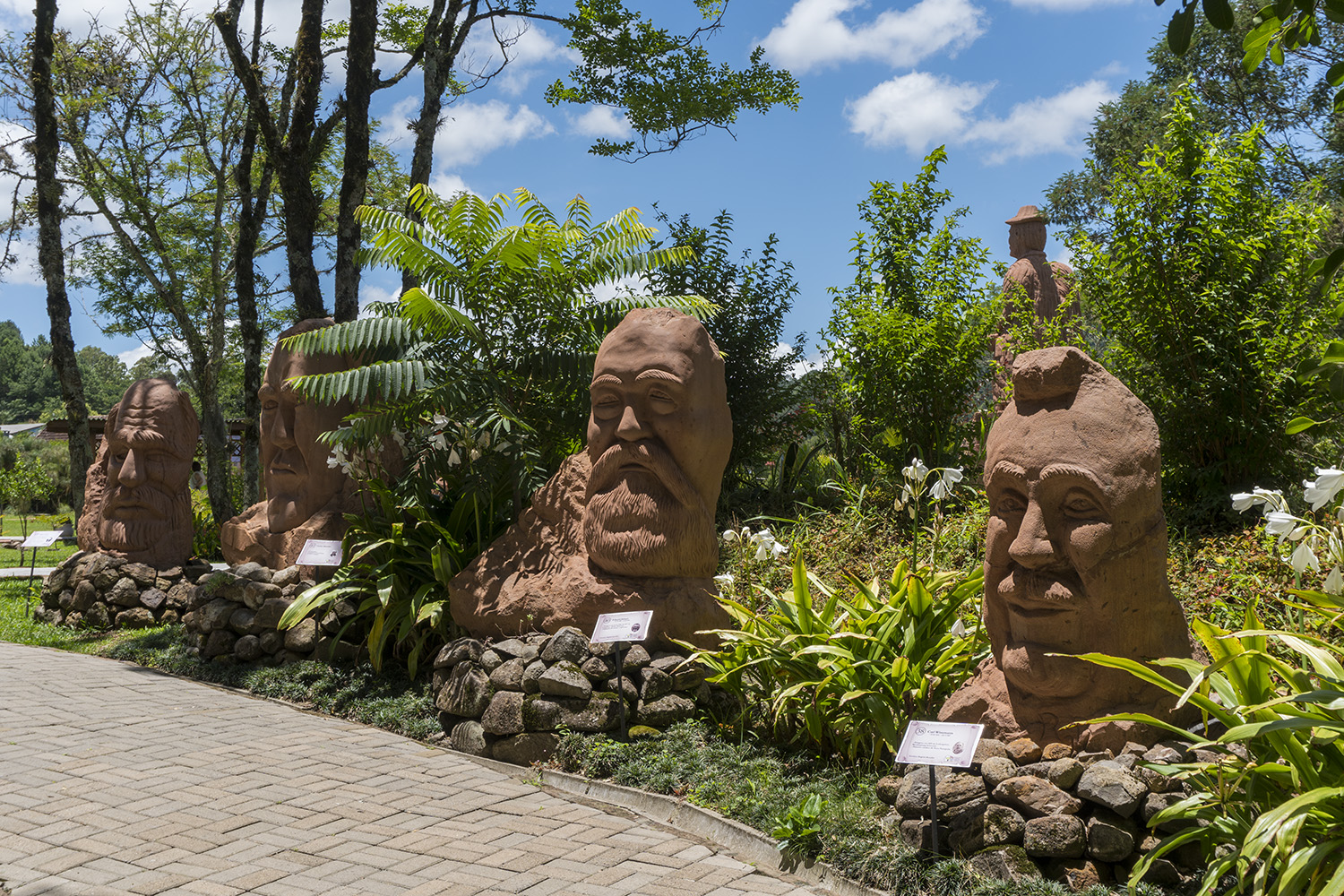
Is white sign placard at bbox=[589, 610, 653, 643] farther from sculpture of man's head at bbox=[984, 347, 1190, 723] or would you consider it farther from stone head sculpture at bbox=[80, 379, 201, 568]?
stone head sculpture at bbox=[80, 379, 201, 568]

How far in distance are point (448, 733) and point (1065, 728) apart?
388 centimetres

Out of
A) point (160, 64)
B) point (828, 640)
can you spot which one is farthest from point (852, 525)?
point (160, 64)

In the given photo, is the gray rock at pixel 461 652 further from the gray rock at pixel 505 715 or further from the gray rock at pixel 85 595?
the gray rock at pixel 85 595

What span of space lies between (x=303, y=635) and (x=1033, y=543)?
19.4 feet

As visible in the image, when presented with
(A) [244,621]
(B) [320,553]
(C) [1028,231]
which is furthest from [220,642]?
(C) [1028,231]

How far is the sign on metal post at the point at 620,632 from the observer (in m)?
5.41

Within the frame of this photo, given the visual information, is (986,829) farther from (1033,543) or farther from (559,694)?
(559,694)

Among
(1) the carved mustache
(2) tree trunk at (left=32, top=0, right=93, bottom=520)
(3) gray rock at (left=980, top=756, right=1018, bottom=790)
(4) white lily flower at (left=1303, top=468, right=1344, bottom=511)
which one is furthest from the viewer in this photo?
(2) tree trunk at (left=32, top=0, right=93, bottom=520)

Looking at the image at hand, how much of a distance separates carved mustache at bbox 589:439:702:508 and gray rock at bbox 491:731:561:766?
1573 mm

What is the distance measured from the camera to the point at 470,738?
602cm

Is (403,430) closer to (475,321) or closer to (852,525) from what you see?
(475,321)

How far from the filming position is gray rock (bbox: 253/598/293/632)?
796cm

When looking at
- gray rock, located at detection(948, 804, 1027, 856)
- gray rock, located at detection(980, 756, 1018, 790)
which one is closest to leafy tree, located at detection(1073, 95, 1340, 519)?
gray rock, located at detection(980, 756, 1018, 790)

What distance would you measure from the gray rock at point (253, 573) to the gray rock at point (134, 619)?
251 cm
